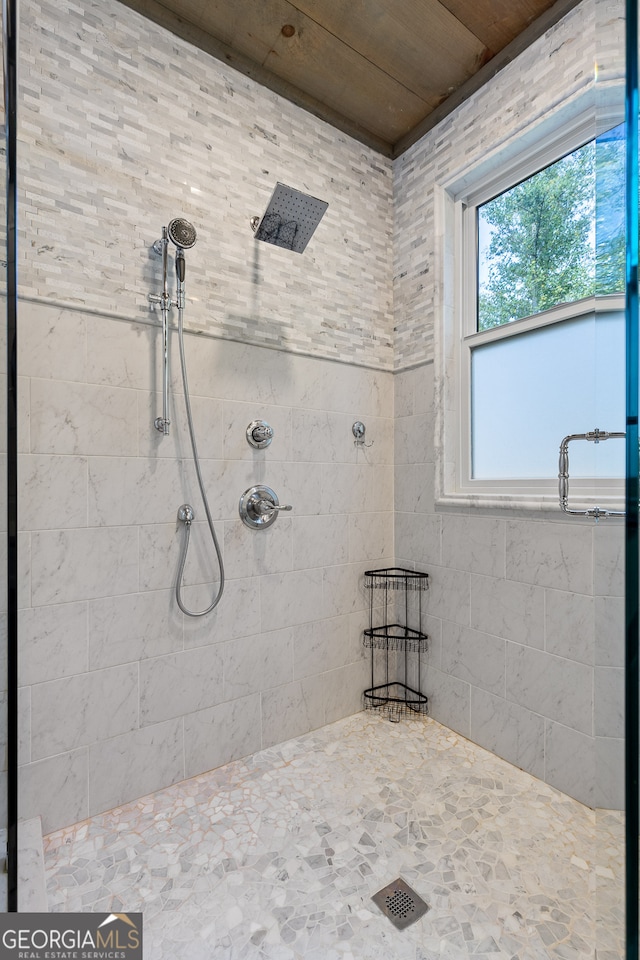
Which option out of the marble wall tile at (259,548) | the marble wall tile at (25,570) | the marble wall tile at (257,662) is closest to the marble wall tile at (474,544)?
the marble wall tile at (259,548)

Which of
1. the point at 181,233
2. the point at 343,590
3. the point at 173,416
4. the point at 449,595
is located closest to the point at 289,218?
the point at 181,233

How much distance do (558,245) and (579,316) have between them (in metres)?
0.31

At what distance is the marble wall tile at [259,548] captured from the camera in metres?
1.73

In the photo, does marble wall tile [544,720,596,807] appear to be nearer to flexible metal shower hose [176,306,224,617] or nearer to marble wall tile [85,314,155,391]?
flexible metal shower hose [176,306,224,617]

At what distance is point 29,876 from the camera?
1162mm

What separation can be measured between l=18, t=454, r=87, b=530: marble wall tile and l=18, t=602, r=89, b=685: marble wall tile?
10.3 inches

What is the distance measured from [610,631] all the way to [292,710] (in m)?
1.56

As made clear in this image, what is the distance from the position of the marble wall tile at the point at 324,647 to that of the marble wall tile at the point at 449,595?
39cm

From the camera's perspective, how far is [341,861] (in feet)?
4.12

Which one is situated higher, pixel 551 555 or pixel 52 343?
pixel 52 343

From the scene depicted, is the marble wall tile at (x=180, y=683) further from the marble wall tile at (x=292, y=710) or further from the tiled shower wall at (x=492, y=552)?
the tiled shower wall at (x=492, y=552)

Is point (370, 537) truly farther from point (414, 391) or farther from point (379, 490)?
point (414, 391)

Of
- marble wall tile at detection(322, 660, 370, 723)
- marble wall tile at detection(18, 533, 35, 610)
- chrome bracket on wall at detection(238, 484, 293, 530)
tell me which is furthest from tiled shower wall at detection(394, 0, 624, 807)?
marble wall tile at detection(18, 533, 35, 610)

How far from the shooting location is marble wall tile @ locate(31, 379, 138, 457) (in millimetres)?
1363
